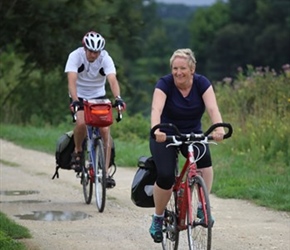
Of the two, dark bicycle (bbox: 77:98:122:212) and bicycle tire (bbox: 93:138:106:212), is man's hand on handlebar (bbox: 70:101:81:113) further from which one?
bicycle tire (bbox: 93:138:106:212)

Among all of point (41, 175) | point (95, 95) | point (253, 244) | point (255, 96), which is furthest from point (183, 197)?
point (255, 96)

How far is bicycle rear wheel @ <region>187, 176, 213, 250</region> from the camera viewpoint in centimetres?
800

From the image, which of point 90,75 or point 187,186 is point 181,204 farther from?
point 90,75

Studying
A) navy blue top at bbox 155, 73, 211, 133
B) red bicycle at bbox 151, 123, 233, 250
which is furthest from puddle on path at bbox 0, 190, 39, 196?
navy blue top at bbox 155, 73, 211, 133

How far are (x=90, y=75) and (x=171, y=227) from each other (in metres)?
3.72

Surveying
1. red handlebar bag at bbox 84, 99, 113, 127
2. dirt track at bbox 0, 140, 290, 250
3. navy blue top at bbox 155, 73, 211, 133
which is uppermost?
navy blue top at bbox 155, 73, 211, 133

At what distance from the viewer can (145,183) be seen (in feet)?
29.2

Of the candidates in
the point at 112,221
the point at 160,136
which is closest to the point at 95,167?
the point at 112,221

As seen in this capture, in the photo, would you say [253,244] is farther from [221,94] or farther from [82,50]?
[221,94]

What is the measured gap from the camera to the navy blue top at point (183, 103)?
27.8 feet

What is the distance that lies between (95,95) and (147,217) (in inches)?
64.3

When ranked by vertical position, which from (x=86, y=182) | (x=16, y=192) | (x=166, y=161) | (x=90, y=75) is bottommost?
(x=16, y=192)

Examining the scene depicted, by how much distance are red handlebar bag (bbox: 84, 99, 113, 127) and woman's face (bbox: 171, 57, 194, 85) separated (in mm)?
3436

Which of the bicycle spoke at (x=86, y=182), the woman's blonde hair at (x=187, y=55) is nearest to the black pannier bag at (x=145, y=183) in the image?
the woman's blonde hair at (x=187, y=55)
